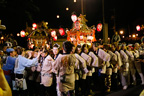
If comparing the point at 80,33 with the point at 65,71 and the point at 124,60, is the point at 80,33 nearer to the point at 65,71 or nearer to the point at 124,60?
the point at 124,60

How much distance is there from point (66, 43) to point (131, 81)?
6662 millimetres

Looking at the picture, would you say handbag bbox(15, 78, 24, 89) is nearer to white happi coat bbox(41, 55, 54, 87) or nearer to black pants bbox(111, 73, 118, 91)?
white happi coat bbox(41, 55, 54, 87)

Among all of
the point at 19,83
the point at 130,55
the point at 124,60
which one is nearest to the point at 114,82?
the point at 124,60

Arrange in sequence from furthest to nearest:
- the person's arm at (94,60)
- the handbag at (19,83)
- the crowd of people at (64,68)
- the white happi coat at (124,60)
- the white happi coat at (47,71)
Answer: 1. the white happi coat at (124,60)
2. the person's arm at (94,60)
3. the white happi coat at (47,71)
4. the handbag at (19,83)
5. the crowd of people at (64,68)

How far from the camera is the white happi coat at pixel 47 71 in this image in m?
5.96

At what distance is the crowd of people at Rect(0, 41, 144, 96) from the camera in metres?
4.65

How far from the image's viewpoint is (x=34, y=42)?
20.1 metres

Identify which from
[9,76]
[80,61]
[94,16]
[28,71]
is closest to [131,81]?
[80,61]

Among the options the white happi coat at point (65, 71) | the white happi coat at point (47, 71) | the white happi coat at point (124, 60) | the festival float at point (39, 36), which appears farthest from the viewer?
the festival float at point (39, 36)

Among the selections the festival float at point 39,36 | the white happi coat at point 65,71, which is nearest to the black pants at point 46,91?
the white happi coat at point 65,71

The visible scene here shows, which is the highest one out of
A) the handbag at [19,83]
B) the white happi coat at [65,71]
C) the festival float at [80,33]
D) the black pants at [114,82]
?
the festival float at [80,33]

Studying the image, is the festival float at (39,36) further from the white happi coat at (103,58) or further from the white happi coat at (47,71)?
the white happi coat at (47,71)

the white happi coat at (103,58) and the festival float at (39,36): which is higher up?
the festival float at (39,36)

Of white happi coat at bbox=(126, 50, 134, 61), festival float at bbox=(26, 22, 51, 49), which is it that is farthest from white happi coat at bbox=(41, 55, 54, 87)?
festival float at bbox=(26, 22, 51, 49)
